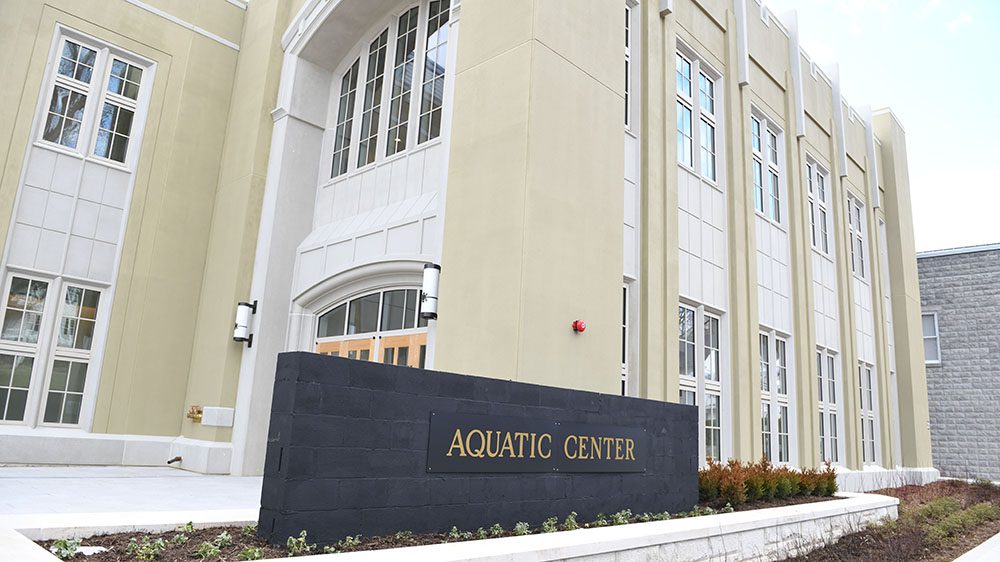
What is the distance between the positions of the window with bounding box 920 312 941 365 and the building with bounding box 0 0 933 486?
12.0 m

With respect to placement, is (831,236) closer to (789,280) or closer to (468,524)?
(789,280)

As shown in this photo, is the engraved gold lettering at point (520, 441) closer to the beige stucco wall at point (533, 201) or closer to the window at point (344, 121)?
the beige stucco wall at point (533, 201)

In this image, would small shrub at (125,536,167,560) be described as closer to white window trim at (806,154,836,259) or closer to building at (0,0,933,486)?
building at (0,0,933,486)

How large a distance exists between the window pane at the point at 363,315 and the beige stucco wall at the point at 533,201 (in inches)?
119

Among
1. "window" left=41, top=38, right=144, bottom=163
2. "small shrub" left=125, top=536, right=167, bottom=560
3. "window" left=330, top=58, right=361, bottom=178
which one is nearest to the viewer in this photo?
"small shrub" left=125, top=536, right=167, bottom=560

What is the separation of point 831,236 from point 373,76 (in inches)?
548

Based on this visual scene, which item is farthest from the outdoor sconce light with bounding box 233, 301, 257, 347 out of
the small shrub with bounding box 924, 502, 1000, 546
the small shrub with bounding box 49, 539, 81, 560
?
the small shrub with bounding box 924, 502, 1000, 546

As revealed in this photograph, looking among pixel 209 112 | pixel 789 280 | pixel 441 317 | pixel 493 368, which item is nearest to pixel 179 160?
pixel 209 112

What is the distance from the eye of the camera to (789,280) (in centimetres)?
1739

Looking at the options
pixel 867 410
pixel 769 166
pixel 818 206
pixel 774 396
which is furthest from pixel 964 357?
pixel 774 396

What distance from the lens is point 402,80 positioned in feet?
45.9

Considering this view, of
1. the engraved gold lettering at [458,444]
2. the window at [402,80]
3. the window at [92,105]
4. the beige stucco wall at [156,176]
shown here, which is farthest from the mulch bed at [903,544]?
the window at [92,105]

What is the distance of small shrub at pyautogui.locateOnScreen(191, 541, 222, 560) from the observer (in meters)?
4.74

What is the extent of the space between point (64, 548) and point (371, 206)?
30.7 ft
